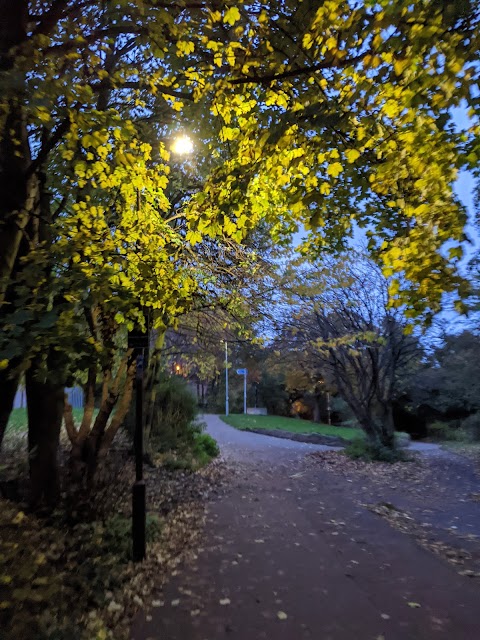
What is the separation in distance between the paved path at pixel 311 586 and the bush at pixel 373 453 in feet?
22.5

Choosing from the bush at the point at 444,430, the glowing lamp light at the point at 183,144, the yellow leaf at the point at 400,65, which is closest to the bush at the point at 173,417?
the glowing lamp light at the point at 183,144

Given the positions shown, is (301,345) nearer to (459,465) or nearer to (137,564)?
(459,465)

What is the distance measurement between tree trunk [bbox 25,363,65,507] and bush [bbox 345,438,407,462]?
1087 centimetres

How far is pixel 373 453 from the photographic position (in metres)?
15.1

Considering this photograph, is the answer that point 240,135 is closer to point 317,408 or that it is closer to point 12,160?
point 12,160

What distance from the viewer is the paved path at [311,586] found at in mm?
4152

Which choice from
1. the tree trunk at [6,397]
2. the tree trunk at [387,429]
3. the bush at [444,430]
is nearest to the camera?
the tree trunk at [6,397]

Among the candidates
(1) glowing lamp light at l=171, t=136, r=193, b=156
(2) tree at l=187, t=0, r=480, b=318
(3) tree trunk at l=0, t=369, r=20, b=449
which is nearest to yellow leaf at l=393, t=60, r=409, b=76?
(2) tree at l=187, t=0, r=480, b=318

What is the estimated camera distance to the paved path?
13.6 feet

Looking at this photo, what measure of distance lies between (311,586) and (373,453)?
10719 millimetres

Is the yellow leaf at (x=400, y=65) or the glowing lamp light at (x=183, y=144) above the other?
the glowing lamp light at (x=183, y=144)

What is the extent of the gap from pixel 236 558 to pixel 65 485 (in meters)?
3.12

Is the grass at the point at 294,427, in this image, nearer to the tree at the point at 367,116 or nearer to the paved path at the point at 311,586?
the paved path at the point at 311,586

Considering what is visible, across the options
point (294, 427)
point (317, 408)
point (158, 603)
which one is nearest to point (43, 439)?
point (158, 603)
